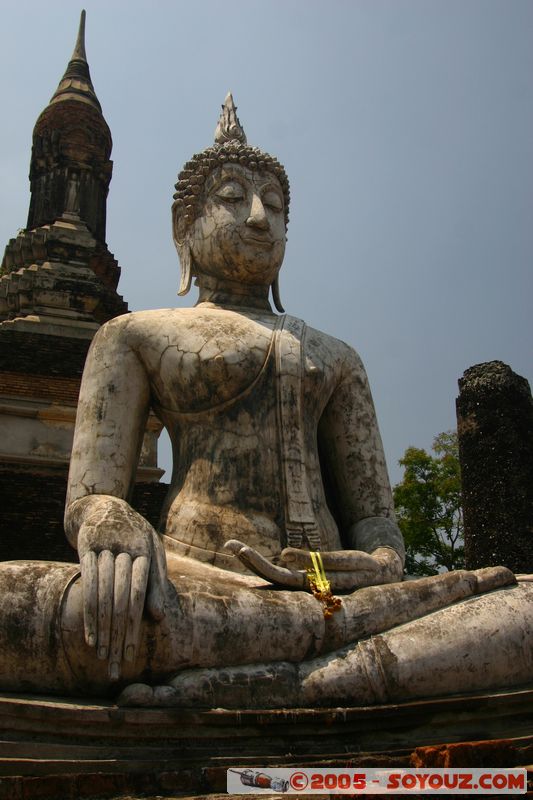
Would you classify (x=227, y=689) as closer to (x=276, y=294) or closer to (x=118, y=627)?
(x=118, y=627)

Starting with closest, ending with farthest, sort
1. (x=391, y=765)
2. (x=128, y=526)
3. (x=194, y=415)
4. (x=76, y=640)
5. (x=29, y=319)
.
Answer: (x=391, y=765)
(x=76, y=640)
(x=128, y=526)
(x=194, y=415)
(x=29, y=319)

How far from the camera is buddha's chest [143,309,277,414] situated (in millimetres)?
4910

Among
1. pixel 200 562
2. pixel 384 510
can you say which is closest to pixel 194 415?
pixel 200 562

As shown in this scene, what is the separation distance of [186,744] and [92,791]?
1.42 feet

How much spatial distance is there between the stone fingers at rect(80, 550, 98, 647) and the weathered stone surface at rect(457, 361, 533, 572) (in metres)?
8.42

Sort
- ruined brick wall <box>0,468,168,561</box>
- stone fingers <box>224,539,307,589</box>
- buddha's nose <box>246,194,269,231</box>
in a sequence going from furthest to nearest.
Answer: ruined brick wall <box>0,468,168,561</box>, buddha's nose <box>246,194,269,231</box>, stone fingers <box>224,539,307,589</box>

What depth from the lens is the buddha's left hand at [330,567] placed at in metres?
4.10

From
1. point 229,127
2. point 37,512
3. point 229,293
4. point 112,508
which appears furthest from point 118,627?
point 37,512

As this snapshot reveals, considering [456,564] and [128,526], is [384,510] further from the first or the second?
[456,564]

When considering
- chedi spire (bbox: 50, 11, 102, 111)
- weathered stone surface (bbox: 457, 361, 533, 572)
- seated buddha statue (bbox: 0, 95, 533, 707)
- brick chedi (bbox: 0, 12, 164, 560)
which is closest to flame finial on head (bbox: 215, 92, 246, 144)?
seated buddha statue (bbox: 0, 95, 533, 707)

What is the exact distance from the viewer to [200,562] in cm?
452

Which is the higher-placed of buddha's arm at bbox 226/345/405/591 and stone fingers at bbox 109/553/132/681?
buddha's arm at bbox 226/345/405/591

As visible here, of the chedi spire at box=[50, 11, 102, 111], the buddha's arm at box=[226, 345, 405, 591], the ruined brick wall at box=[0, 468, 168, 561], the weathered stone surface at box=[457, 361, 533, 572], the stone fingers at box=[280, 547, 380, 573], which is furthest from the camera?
the chedi spire at box=[50, 11, 102, 111]

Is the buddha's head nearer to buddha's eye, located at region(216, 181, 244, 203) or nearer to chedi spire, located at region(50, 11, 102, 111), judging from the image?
buddha's eye, located at region(216, 181, 244, 203)
